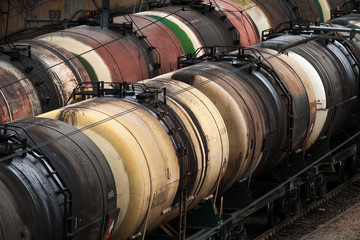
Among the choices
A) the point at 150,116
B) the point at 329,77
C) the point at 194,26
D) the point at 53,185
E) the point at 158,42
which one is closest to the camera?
the point at 53,185

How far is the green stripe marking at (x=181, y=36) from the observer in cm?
3108

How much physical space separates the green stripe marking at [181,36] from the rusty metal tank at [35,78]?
5.56m

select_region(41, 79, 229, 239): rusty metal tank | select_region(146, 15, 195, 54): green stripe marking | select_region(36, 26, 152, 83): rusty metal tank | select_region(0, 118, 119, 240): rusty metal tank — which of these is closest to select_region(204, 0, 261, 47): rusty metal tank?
select_region(146, 15, 195, 54): green stripe marking

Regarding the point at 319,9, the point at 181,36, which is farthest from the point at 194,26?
the point at 319,9

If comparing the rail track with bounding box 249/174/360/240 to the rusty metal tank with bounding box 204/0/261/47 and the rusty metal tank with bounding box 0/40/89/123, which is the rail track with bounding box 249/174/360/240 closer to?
the rusty metal tank with bounding box 0/40/89/123

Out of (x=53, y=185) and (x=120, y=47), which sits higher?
(x=120, y=47)

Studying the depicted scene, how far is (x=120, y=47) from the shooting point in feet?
92.4

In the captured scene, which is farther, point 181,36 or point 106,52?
point 181,36

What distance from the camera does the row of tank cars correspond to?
1391 centimetres

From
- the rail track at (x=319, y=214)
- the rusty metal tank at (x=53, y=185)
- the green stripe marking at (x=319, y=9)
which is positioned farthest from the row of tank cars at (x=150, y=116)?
the green stripe marking at (x=319, y=9)

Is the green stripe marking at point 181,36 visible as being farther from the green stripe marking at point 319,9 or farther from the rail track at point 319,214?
the green stripe marking at point 319,9

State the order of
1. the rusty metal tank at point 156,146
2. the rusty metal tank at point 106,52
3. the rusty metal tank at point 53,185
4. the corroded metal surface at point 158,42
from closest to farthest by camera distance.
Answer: the rusty metal tank at point 53,185
the rusty metal tank at point 156,146
the rusty metal tank at point 106,52
the corroded metal surface at point 158,42

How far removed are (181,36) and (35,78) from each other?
802 cm

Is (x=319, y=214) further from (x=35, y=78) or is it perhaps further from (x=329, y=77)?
(x=35, y=78)
